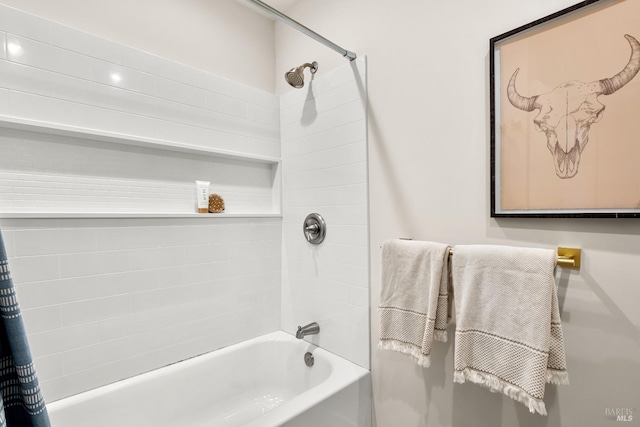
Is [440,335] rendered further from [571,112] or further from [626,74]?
[626,74]

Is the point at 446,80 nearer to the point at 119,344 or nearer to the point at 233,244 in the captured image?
the point at 233,244

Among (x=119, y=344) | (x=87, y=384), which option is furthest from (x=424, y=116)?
(x=87, y=384)

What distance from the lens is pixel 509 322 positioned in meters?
1.04

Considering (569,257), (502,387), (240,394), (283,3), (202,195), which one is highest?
(283,3)

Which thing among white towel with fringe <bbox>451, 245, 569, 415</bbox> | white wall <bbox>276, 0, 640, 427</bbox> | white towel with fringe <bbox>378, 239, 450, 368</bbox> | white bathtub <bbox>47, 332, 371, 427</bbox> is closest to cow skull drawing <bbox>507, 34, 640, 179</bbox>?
white wall <bbox>276, 0, 640, 427</bbox>

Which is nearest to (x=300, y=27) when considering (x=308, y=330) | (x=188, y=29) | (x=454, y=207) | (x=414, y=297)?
(x=188, y=29)

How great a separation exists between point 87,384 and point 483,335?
1715mm

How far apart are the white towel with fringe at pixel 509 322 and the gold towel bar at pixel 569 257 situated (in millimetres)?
74

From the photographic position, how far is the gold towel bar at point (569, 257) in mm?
1007

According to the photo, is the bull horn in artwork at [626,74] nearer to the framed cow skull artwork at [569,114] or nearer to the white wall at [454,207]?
the framed cow skull artwork at [569,114]

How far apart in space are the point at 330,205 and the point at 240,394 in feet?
4.05

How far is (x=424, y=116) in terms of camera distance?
142cm

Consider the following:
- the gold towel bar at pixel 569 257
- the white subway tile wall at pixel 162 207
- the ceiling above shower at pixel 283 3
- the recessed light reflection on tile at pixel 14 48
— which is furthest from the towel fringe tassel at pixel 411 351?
the ceiling above shower at pixel 283 3

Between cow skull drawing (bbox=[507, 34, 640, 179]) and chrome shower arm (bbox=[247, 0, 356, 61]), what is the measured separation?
867 millimetres
